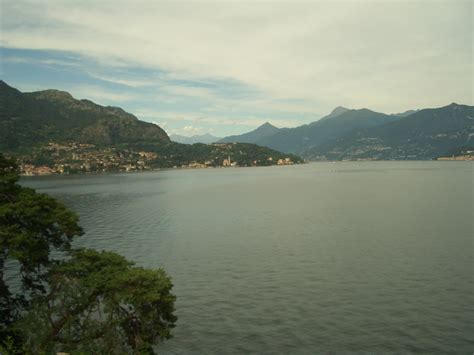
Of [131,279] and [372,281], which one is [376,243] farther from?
[131,279]

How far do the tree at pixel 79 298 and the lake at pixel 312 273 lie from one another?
8.05m

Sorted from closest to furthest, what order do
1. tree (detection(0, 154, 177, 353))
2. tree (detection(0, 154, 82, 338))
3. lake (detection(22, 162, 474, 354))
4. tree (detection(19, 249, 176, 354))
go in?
1. tree (detection(19, 249, 176, 354))
2. tree (detection(0, 154, 177, 353))
3. tree (detection(0, 154, 82, 338))
4. lake (detection(22, 162, 474, 354))

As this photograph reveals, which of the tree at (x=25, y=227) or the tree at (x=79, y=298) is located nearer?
the tree at (x=79, y=298)

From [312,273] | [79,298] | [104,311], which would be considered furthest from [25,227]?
[312,273]

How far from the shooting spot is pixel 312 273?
1966 inches

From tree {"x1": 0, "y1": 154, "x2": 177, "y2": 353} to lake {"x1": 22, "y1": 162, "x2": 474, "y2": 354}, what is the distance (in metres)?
8.05

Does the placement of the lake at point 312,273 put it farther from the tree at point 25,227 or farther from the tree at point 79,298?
the tree at point 25,227

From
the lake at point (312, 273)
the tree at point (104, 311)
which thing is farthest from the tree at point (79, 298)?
the lake at point (312, 273)

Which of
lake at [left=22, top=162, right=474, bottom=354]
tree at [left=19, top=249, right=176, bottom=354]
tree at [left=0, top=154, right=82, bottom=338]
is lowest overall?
lake at [left=22, top=162, right=474, bottom=354]

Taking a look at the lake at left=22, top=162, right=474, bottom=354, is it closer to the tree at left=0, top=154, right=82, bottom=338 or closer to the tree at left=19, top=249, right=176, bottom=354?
the tree at left=19, top=249, right=176, bottom=354

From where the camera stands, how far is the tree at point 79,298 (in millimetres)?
24906

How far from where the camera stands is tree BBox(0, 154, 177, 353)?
24.9 meters

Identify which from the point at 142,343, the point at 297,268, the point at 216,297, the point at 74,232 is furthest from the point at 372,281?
the point at 74,232

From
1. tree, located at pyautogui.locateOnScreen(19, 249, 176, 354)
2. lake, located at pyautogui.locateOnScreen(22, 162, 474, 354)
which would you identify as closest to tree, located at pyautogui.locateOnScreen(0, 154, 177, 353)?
tree, located at pyautogui.locateOnScreen(19, 249, 176, 354)
